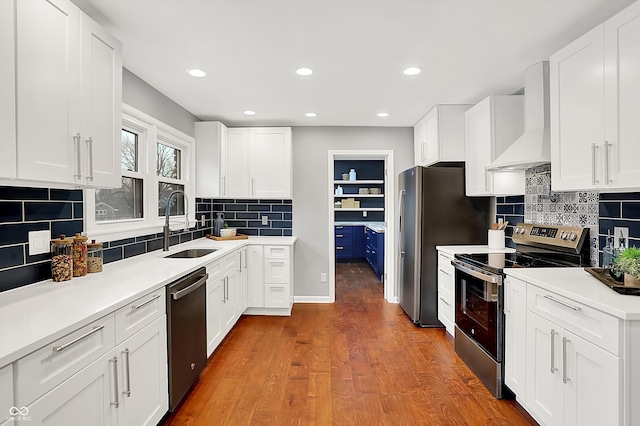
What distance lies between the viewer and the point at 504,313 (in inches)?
89.7

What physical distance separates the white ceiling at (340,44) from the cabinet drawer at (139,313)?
155 cm

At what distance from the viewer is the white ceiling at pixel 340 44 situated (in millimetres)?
1835

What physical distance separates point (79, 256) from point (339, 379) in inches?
75.8

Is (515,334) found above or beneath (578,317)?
beneath

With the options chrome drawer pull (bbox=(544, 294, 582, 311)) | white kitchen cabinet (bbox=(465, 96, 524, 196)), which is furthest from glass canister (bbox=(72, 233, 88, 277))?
white kitchen cabinet (bbox=(465, 96, 524, 196))

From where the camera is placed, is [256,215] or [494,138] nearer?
[494,138]

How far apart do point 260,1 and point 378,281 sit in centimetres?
479

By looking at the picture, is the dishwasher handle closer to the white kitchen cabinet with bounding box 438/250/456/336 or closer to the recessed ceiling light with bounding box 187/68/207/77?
the recessed ceiling light with bounding box 187/68/207/77

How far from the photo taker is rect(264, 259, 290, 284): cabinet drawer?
13.0 ft

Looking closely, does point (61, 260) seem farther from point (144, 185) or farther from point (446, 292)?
point (446, 292)

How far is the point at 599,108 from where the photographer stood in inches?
72.1

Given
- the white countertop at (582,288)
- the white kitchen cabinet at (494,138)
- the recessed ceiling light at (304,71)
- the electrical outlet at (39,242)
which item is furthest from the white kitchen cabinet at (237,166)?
the white countertop at (582,288)

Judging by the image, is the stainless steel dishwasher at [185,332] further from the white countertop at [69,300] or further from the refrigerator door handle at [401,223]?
the refrigerator door handle at [401,223]

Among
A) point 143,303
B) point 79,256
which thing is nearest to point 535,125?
point 143,303
